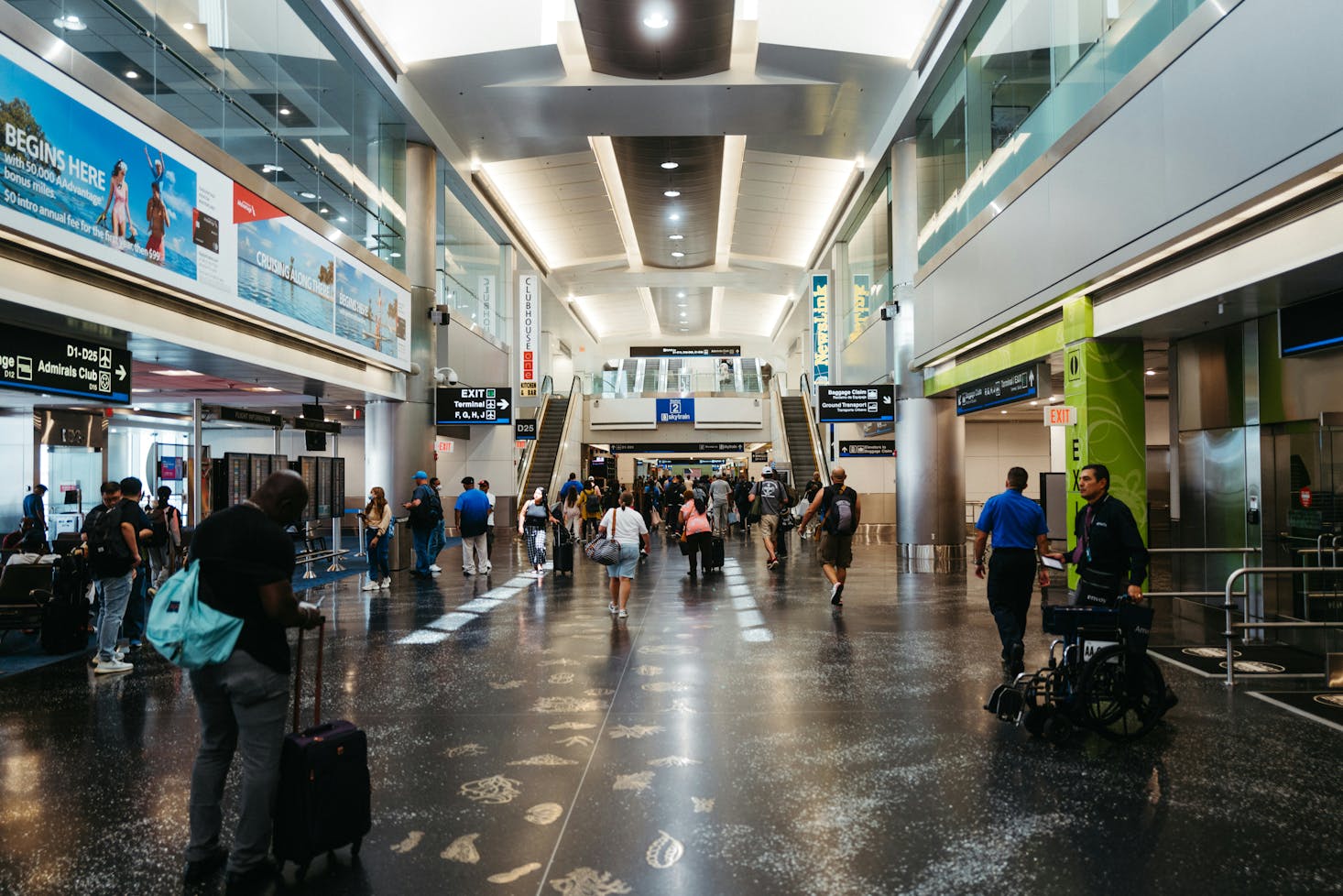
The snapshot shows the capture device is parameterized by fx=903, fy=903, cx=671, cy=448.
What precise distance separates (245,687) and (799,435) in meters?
31.4

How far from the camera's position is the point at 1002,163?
42.7ft

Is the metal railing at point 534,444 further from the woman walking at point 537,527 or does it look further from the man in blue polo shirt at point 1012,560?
the man in blue polo shirt at point 1012,560

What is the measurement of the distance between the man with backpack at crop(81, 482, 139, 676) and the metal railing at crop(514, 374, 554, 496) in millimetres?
20149

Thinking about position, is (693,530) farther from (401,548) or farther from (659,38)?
(659,38)

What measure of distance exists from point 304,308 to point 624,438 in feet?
85.7

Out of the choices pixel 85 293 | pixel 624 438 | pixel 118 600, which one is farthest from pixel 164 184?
pixel 624 438

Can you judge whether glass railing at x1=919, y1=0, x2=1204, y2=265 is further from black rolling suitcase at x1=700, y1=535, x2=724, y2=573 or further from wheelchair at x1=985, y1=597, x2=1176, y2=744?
black rolling suitcase at x1=700, y1=535, x2=724, y2=573

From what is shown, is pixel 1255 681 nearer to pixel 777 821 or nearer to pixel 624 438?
pixel 777 821

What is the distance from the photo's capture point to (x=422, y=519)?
584 inches

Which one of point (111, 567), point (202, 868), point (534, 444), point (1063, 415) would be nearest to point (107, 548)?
point (111, 567)

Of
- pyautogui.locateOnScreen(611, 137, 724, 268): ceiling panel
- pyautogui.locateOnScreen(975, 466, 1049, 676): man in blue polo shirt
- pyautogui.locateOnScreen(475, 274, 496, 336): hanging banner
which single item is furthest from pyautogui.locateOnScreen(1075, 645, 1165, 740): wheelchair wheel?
pyautogui.locateOnScreen(475, 274, 496, 336): hanging banner

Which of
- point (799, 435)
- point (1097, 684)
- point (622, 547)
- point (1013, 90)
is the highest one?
point (1013, 90)

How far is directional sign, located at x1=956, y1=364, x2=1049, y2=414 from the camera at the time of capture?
1231 cm

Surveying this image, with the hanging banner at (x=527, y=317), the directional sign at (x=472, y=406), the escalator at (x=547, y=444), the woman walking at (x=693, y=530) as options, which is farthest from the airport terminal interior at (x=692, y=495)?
the escalator at (x=547, y=444)
